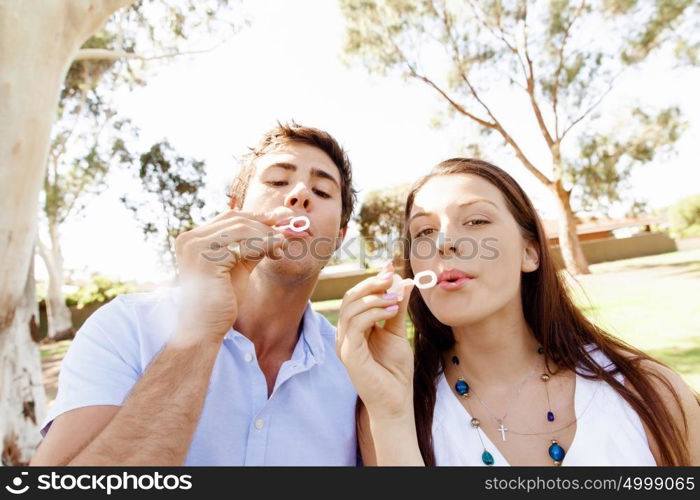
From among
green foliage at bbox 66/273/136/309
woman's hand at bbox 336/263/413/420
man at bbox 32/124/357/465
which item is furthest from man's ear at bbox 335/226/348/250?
green foliage at bbox 66/273/136/309

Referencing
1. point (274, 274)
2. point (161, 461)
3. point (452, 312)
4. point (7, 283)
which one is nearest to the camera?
point (161, 461)

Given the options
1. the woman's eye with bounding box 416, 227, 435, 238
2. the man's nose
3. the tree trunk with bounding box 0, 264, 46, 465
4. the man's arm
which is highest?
the man's nose

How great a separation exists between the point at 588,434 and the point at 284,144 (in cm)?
206

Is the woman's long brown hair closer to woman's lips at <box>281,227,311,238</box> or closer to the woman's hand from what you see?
the woman's hand

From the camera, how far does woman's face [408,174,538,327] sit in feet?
6.59

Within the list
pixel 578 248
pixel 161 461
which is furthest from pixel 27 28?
pixel 578 248

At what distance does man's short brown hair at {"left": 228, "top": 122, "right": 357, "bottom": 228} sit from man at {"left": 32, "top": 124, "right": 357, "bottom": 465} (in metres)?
0.01

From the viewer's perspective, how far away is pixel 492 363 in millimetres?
2230

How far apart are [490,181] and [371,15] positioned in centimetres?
1702

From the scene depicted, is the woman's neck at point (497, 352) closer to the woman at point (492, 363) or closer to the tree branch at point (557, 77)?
the woman at point (492, 363)

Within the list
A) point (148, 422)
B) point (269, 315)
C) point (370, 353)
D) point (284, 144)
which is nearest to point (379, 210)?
point (284, 144)

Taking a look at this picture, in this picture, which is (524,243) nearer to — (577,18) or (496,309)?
(496,309)

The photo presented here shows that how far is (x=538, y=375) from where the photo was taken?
87.2 inches

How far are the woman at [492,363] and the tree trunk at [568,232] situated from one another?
56.2ft
